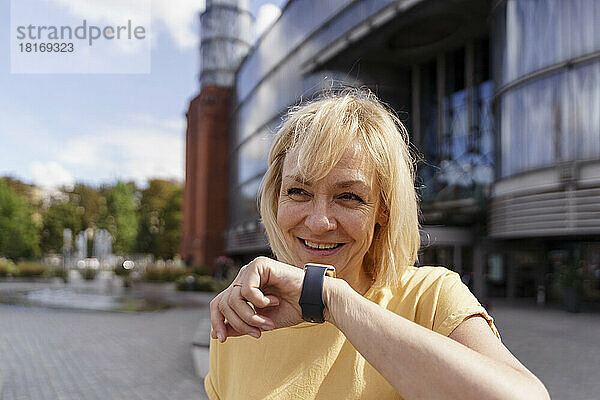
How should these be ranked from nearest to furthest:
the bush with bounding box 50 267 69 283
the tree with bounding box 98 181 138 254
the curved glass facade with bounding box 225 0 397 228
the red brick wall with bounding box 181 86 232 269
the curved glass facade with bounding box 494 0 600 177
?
the curved glass facade with bounding box 494 0 600 177 < the curved glass facade with bounding box 225 0 397 228 < the bush with bounding box 50 267 69 283 < the red brick wall with bounding box 181 86 232 269 < the tree with bounding box 98 181 138 254

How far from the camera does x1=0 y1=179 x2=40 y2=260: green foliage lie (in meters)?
53.4

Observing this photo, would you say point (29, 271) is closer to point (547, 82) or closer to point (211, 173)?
point (211, 173)

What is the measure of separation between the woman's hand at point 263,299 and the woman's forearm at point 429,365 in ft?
0.59

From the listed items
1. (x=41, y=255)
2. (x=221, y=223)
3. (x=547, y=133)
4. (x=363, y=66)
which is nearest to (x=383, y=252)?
(x=547, y=133)

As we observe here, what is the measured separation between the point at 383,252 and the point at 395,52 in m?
21.6

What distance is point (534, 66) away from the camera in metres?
16.7

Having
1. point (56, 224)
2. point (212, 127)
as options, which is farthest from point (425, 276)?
point (56, 224)

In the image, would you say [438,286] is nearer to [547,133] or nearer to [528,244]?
[547,133]

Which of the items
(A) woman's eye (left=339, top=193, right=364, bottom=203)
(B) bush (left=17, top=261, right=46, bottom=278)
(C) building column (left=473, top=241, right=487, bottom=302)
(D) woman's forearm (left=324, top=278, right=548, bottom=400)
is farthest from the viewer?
(B) bush (left=17, top=261, right=46, bottom=278)

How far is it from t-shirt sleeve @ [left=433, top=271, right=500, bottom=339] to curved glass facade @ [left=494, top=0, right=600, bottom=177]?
15582 mm

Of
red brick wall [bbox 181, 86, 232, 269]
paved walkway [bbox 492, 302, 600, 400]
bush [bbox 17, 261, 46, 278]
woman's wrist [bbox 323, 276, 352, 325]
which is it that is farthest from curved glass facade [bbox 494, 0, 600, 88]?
Result: bush [bbox 17, 261, 46, 278]

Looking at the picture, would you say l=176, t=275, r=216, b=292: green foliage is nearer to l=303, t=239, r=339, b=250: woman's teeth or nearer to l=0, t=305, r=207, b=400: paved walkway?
l=0, t=305, r=207, b=400: paved walkway

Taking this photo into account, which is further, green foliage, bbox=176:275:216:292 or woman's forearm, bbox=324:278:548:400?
green foliage, bbox=176:275:216:292

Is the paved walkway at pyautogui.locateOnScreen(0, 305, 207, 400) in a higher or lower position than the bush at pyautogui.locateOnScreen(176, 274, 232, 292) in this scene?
higher
